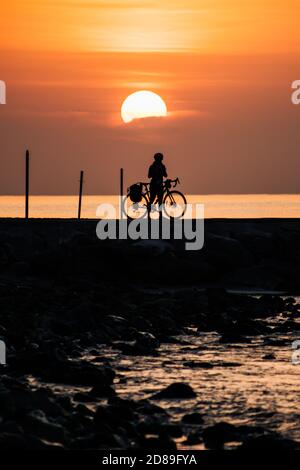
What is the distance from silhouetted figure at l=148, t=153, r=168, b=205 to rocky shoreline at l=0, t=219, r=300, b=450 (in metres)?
1.59

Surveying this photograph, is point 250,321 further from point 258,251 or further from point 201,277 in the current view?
point 258,251

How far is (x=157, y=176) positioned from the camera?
34719 mm

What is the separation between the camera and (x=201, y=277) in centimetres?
3531

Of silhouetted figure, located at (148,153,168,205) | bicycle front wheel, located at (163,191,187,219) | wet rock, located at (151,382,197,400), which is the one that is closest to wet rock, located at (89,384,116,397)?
wet rock, located at (151,382,197,400)

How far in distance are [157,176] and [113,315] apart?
10.7 meters

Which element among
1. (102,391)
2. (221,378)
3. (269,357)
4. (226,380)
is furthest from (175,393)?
(269,357)

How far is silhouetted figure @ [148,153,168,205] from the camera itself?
34.3 m

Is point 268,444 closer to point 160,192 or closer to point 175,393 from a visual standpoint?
point 175,393

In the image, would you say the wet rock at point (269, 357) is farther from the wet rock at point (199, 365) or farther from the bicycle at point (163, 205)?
the bicycle at point (163, 205)

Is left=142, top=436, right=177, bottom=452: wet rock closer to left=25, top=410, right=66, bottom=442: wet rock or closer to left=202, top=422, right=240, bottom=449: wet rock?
left=202, top=422, right=240, bottom=449: wet rock

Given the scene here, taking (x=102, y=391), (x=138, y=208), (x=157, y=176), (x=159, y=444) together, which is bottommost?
(x=159, y=444)

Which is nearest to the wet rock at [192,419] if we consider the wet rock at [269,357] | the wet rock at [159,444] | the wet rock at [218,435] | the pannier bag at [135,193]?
the wet rock at [218,435]

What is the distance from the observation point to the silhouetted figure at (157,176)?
3428 centimetres
